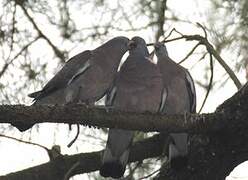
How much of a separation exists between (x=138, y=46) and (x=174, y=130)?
0.96 m

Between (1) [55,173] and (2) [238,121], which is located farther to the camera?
(1) [55,173]

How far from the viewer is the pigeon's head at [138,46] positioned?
3.28 meters

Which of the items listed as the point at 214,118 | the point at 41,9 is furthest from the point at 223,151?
the point at 41,9

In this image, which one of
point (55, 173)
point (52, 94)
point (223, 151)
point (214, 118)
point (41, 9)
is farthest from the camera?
point (41, 9)

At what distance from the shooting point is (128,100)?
303cm

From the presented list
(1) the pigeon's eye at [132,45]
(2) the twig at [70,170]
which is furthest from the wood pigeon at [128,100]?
(1) the pigeon's eye at [132,45]

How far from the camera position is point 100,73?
10.1ft

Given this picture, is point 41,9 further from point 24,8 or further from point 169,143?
point 169,143

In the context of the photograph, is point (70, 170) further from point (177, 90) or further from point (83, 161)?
point (177, 90)

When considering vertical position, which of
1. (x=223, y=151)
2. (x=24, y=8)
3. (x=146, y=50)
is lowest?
(x=223, y=151)

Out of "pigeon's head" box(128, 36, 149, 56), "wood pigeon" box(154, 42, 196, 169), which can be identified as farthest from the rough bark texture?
"pigeon's head" box(128, 36, 149, 56)

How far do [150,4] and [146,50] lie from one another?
0.34m

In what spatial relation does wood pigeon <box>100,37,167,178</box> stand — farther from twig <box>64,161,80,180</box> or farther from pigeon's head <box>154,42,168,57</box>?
pigeon's head <box>154,42,168,57</box>

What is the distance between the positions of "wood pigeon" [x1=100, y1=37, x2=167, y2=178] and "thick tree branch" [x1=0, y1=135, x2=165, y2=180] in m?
0.07
